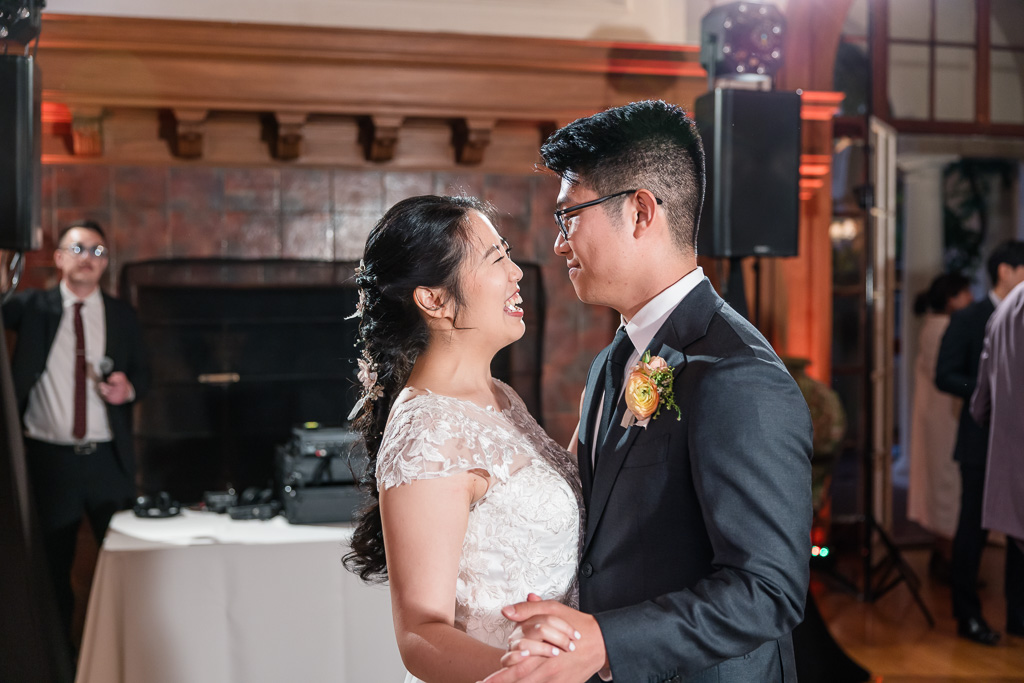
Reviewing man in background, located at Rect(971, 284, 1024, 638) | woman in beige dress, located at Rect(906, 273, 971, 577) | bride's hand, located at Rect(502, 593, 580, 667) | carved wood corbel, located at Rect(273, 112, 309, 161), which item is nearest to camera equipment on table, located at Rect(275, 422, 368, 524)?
bride's hand, located at Rect(502, 593, 580, 667)

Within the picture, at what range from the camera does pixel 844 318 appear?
5168 mm

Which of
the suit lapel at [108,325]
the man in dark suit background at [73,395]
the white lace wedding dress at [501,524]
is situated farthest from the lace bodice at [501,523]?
the suit lapel at [108,325]

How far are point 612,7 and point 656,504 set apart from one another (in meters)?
3.72

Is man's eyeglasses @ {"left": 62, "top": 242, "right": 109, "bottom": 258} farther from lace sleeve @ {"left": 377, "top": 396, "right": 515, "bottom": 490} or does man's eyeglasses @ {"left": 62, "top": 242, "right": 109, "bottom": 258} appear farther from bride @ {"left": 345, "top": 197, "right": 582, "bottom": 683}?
lace sleeve @ {"left": 377, "top": 396, "right": 515, "bottom": 490}

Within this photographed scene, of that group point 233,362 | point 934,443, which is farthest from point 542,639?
point 934,443

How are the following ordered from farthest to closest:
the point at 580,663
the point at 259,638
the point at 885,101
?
the point at 885,101, the point at 259,638, the point at 580,663

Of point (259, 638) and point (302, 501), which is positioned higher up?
point (302, 501)

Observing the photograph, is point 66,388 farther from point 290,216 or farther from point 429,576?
point 429,576

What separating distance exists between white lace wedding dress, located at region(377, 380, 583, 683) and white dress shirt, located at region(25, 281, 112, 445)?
262 centimetres

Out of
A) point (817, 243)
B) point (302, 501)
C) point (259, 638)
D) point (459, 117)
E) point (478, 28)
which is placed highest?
point (478, 28)

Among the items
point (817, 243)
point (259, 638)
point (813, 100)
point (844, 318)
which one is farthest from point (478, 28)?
point (259, 638)

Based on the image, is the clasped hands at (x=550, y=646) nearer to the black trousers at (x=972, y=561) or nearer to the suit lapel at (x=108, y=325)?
the suit lapel at (x=108, y=325)

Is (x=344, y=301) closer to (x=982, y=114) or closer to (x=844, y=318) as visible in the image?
(x=844, y=318)

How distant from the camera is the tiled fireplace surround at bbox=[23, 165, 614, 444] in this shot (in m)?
4.25
